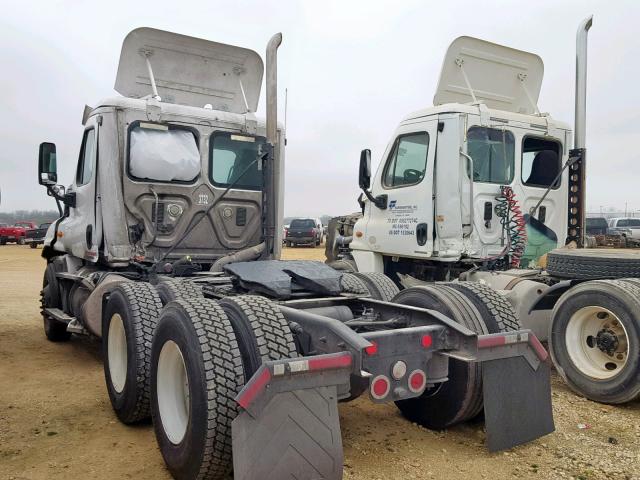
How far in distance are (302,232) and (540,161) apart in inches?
960

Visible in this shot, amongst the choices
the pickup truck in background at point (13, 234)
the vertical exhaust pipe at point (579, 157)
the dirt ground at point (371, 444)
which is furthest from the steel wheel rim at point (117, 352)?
the pickup truck in background at point (13, 234)

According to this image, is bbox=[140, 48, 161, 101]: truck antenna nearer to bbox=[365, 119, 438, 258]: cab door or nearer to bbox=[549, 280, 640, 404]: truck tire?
bbox=[365, 119, 438, 258]: cab door

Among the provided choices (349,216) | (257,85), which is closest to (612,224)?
(349,216)

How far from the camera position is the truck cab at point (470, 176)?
6.48m

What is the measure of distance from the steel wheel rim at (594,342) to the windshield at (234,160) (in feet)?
12.3

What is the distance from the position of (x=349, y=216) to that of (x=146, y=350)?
6.05 meters

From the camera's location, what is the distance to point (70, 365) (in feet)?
20.4

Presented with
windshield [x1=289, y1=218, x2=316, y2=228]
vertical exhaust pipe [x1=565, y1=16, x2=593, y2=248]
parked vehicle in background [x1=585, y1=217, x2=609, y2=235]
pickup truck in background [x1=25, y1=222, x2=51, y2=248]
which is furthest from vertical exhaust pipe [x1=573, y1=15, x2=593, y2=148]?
pickup truck in background [x1=25, y1=222, x2=51, y2=248]

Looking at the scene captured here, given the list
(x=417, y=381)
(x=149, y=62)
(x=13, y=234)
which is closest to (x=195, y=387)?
(x=417, y=381)

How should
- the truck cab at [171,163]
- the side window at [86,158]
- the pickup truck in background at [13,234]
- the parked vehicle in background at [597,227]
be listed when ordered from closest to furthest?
the truck cab at [171,163]
the side window at [86,158]
the parked vehicle in background at [597,227]
the pickup truck in background at [13,234]

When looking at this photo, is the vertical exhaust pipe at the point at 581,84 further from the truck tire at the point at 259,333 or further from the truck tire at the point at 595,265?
the truck tire at the point at 259,333

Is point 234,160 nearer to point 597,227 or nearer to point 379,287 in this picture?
point 379,287

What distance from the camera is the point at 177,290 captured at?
15.4 feet

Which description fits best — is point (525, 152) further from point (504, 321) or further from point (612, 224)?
point (612, 224)
